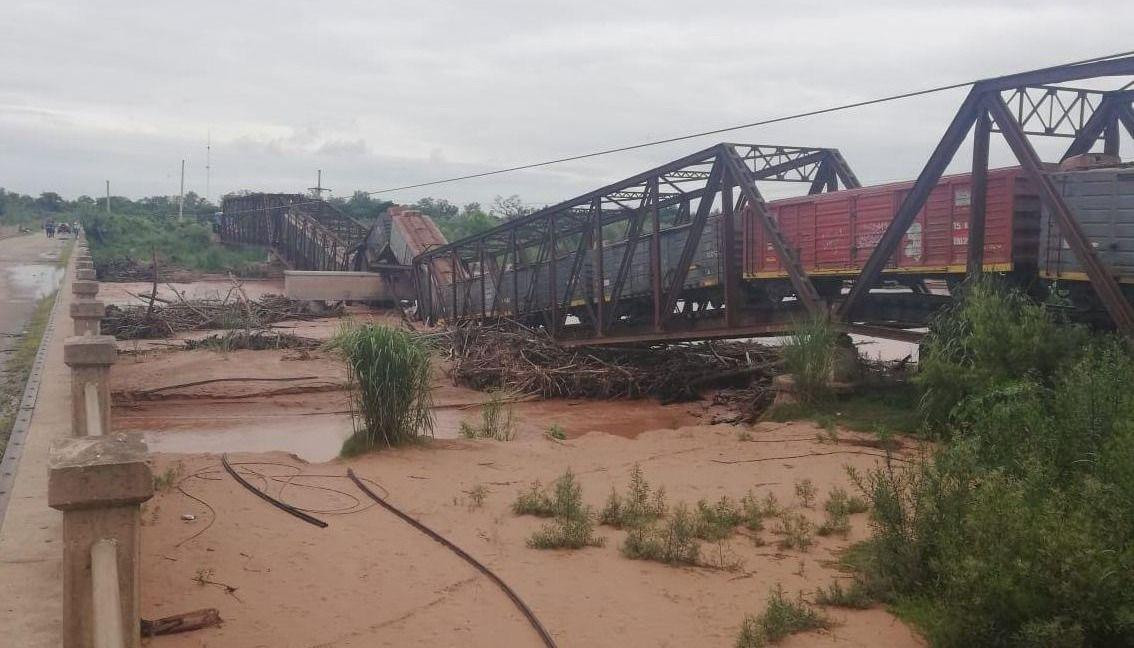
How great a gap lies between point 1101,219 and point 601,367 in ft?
32.8

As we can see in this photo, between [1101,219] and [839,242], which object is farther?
[839,242]

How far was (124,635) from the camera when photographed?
3678 millimetres

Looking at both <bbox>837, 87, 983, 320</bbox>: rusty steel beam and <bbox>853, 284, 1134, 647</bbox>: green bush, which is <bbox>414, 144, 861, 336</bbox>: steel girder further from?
<bbox>853, 284, 1134, 647</bbox>: green bush

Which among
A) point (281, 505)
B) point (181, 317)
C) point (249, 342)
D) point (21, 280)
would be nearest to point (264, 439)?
point (281, 505)

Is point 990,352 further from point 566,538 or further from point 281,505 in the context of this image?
point 281,505

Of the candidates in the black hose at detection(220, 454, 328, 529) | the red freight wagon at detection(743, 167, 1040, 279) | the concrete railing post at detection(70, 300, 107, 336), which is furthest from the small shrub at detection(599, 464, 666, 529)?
the red freight wagon at detection(743, 167, 1040, 279)

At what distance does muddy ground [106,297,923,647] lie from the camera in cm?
590

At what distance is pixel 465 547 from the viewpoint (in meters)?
7.65

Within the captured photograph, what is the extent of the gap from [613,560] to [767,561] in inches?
47.5

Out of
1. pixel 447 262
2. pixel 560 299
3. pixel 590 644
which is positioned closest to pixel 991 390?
pixel 590 644

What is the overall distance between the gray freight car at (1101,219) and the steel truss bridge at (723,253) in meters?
0.60

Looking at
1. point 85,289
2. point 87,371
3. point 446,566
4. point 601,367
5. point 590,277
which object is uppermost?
point 590,277

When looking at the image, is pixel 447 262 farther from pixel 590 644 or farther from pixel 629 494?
pixel 590 644

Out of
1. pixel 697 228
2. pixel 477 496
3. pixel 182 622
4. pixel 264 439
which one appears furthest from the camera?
pixel 697 228
